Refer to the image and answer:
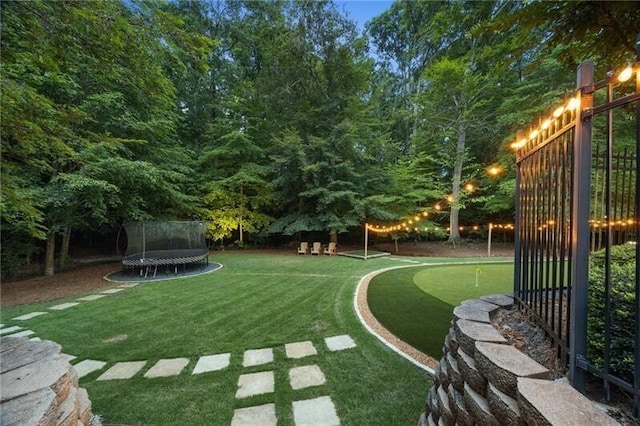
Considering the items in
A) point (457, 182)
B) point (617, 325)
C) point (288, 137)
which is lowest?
point (617, 325)

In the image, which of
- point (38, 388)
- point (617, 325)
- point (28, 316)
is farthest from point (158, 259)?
point (617, 325)

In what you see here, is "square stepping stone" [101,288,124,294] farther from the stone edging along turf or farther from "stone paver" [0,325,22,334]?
the stone edging along turf

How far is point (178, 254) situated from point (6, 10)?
22.5 ft

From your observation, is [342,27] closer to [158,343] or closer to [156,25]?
[156,25]

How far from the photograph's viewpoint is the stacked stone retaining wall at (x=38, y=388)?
4.58ft

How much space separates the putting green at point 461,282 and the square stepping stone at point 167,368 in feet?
12.9

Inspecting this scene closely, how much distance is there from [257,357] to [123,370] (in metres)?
1.38

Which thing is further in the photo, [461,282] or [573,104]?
[461,282]

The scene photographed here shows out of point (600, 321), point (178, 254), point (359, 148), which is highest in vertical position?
point (359, 148)

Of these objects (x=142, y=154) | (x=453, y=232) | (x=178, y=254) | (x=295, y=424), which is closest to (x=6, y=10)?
(x=295, y=424)

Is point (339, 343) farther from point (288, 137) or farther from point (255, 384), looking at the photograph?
point (288, 137)

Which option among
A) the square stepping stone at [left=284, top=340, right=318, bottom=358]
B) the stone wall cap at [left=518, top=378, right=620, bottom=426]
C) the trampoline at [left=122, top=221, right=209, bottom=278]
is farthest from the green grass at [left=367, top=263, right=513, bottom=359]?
the trampoline at [left=122, top=221, right=209, bottom=278]

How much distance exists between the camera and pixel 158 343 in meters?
3.49

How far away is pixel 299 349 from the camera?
10.7ft
